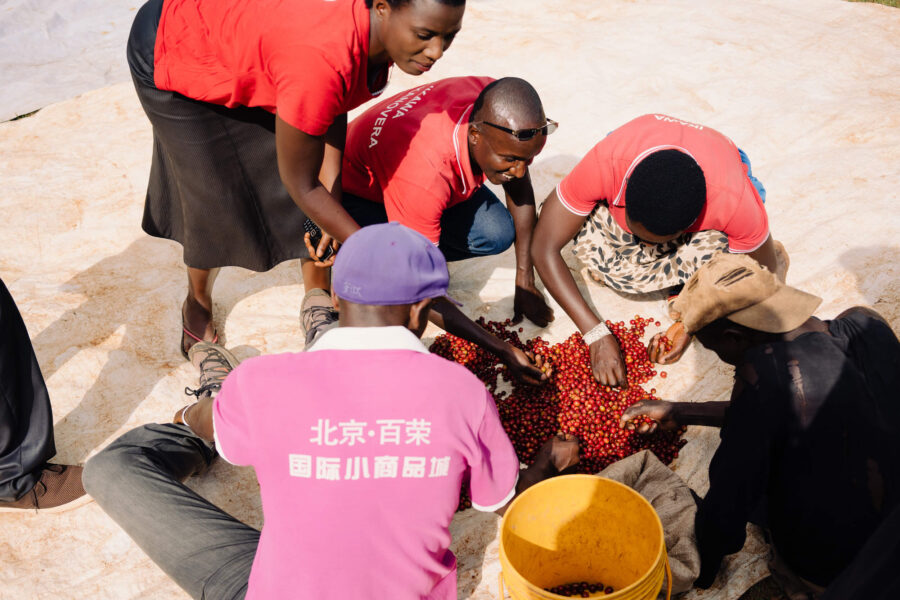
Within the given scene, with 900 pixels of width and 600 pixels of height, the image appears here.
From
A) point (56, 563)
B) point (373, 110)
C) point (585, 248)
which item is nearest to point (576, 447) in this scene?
point (585, 248)

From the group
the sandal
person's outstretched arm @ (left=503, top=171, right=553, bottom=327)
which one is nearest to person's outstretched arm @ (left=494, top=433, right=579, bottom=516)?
person's outstretched arm @ (left=503, top=171, right=553, bottom=327)

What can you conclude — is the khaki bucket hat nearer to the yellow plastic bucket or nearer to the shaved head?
the yellow plastic bucket

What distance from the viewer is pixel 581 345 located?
3330 mm

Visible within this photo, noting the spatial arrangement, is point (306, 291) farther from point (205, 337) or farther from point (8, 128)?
point (8, 128)

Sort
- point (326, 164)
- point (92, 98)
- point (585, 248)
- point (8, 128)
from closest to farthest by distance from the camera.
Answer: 1. point (326, 164)
2. point (585, 248)
3. point (8, 128)
4. point (92, 98)

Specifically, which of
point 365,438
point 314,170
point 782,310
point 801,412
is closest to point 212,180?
point 314,170

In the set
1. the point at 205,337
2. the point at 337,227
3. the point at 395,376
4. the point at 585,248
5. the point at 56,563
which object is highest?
the point at 395,376

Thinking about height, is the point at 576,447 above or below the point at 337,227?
below

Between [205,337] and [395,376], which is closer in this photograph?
[395,376]

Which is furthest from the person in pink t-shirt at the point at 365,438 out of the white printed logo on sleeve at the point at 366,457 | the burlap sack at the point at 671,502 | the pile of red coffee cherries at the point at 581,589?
the burlap sack at the point at 671,502

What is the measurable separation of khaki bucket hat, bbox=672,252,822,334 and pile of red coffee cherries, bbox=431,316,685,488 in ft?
3.31

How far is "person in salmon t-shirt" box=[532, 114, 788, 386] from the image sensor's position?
2.80m

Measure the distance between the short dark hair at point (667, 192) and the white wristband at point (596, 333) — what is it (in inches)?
22.8

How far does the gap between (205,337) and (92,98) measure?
2.92 meters
